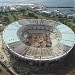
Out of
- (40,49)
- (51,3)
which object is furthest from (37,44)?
(51,3)

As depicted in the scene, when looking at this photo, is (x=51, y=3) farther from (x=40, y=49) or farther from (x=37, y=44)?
(x=40, y=49)

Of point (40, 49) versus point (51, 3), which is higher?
point (51, 3)

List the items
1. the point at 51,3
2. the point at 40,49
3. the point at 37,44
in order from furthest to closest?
the point at 51,3 < the point at 37,44 < the point at 40,49

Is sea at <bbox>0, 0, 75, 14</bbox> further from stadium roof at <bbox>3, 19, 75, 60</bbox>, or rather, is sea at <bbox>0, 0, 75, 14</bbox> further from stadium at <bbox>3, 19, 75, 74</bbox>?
stadium roof at <bbox>3, 19, 75, 60</bbox>

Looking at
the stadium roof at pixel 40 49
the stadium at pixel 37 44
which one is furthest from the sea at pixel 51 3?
the stadium roof at pixel 40 49

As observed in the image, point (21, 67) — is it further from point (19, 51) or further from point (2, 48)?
point (2, 48)

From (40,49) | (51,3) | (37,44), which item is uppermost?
(51,3)

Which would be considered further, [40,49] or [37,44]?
[37,44]

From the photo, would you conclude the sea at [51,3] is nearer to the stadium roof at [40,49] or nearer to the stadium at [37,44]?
the stadium at [37,44]

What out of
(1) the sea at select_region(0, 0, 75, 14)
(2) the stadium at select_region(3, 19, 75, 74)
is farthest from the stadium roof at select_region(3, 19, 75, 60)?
(1) the sea at select_region(0, 0, 75, 14)
